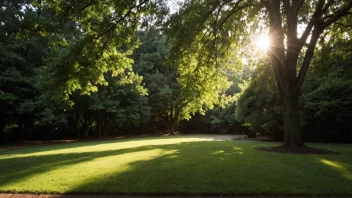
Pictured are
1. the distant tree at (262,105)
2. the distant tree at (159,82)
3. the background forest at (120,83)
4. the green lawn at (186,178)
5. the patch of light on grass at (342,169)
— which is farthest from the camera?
the distant tree at (159,82)

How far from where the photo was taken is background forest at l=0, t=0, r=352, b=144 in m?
11.2

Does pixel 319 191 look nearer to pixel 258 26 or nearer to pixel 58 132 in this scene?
pixel 258 26

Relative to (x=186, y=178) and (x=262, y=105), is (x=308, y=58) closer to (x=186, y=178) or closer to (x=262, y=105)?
(x=186, y=178)

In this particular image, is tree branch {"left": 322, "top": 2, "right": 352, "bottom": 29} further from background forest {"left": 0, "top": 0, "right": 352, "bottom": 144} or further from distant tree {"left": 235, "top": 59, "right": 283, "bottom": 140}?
distant tree {"left": 235, "top": 59, "right": 283, "bottom": 140}

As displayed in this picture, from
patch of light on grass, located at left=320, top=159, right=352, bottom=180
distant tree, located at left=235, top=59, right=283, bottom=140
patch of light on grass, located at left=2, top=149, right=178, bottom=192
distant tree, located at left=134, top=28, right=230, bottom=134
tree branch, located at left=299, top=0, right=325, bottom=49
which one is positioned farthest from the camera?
distant tree, located at left=134, top=28, right=230, bottom=134

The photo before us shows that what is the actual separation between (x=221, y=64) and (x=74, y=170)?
11376mm

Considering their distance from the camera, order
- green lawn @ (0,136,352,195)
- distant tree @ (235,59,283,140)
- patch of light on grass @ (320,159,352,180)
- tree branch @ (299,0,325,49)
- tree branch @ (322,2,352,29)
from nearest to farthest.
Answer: green lawn @ (0,136,352,195) < patch of light on grass @ (320,159,352,180) < tree branch @ (322,2,352,29) < tree branch @ (299,0,325,49) < distant tree @ (235,59,283,140)

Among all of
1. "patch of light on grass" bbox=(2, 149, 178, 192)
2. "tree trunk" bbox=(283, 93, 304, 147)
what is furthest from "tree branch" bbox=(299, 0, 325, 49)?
"patch of light on grass" bbox=(2, 149, 178, 192)

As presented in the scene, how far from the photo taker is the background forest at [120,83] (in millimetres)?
11211

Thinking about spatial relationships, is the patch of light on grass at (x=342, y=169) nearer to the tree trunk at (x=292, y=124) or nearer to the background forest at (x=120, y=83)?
the tree trunk at (x=292, y=124)

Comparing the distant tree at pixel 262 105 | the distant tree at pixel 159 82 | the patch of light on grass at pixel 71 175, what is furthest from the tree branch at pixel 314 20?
the distant tree at pixel 159 82

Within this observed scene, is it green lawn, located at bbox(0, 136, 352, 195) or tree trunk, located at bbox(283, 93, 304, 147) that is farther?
tree trunk, located at bbox(283, 93, 304, 147)

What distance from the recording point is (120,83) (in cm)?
2427

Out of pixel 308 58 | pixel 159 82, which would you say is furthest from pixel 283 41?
pixel 159 82
